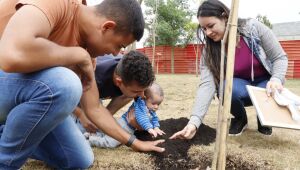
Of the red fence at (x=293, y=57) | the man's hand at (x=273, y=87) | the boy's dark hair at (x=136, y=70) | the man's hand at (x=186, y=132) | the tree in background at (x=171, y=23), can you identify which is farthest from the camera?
the tree in background at (x=171, y=23)

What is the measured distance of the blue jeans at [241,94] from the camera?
11.4 feet

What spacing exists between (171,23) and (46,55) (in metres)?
27.3

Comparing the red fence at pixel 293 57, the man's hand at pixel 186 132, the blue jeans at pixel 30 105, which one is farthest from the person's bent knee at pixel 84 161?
the red fence at pixel 293 57

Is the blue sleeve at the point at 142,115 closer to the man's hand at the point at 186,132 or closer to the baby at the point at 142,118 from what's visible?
the baby at the point at 142,118

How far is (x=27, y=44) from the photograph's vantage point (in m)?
1.69

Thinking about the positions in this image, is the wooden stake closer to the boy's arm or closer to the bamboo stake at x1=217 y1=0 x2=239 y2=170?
the bamboo stake at x1=217 y1=0 x2=239 y2=170

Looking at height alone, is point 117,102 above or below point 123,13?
below

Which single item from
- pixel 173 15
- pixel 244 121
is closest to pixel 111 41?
pixel 244 121

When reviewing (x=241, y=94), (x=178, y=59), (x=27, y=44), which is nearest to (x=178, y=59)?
(x=178, y=59)

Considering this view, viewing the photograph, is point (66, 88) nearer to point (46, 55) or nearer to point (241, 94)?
point (46, 55)

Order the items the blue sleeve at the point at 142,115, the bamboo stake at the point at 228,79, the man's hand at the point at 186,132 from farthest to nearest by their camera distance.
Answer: the blue sleeve at the point at 142,115 < the man's hand at the point at 186,132 < the bamboo stake at the point at 228,79

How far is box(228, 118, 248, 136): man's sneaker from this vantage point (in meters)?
3.58

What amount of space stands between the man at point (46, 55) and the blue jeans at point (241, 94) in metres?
1.66

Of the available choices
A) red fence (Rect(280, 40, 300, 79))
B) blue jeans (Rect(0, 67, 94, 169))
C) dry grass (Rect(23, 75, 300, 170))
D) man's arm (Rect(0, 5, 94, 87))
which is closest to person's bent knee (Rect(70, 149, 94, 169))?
dry grass (Rect(23, 75, 300, 170))
